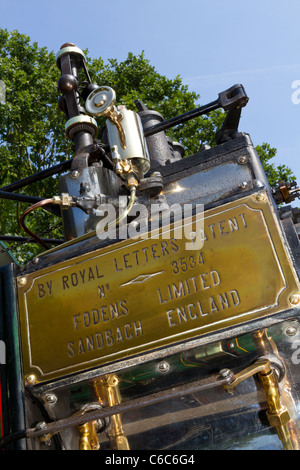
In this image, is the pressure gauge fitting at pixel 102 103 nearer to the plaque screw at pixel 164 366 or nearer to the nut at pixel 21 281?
the nut at pixel 21 281

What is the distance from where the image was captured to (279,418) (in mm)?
2322

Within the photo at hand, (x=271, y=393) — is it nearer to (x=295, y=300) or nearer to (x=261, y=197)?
(x=295, y=300)

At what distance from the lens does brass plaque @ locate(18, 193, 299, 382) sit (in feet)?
7.67

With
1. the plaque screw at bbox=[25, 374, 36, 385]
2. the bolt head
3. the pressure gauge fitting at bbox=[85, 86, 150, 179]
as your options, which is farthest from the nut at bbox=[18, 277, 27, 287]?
the pressure gauge fitting at bbox=[85, 86, 150, 179]

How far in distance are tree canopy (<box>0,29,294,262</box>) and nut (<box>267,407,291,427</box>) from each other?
867cm

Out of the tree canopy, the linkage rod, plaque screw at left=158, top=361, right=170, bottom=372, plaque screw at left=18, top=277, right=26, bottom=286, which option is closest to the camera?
plaque screw at left=158, top=361, right=170, bottom=372

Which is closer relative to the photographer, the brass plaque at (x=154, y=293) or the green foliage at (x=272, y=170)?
the brass plaque at (x=154, y=293)

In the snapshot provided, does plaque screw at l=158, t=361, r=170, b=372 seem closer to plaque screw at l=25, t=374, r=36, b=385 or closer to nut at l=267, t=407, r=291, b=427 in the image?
nut at l=267, t=407, r=291, b=427

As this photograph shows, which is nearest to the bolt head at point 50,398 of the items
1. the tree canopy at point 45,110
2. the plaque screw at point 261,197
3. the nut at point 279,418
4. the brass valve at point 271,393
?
the brass valve at point 271,393

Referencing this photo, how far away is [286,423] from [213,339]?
0.64m

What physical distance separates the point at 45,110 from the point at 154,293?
1082 cm

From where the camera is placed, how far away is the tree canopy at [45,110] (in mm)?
11430

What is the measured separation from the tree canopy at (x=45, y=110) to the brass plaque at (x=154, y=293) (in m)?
8.01

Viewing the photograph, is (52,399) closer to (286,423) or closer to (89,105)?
(286,423)
